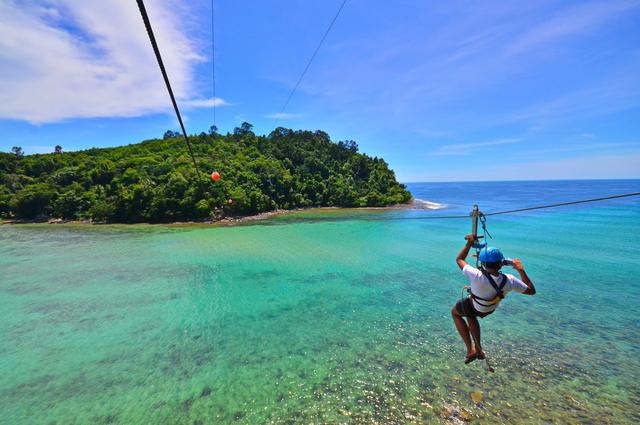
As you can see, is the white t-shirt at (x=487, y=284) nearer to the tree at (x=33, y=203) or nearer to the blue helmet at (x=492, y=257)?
the blue helmet at (x=492, y=257)

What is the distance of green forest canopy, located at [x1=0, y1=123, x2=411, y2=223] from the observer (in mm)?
50344

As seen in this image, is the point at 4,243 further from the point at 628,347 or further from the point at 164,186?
the point at 628,347

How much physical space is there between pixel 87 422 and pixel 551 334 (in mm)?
15378

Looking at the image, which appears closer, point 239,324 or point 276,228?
point 239,324

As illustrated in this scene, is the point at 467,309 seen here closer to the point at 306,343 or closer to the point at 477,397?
the point at 477,397

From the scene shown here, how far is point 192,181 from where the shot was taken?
173 ft

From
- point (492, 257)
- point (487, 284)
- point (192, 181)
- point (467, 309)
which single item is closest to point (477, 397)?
point (467, 309)

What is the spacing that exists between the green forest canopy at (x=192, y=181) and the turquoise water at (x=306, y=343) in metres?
18.7

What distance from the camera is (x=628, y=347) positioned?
10.7 metres

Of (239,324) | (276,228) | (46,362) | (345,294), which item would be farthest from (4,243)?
(345,294)

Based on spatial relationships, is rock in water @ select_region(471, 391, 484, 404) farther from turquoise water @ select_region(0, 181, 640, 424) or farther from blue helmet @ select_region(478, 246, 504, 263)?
blue helmet @ select_region(478, 246, 504, 263)

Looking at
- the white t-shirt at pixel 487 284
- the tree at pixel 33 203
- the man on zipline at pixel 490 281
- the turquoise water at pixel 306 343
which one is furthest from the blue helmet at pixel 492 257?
the tree at pixel 33 203

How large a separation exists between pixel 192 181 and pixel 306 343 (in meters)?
47.9

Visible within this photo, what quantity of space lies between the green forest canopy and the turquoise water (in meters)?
18.7
